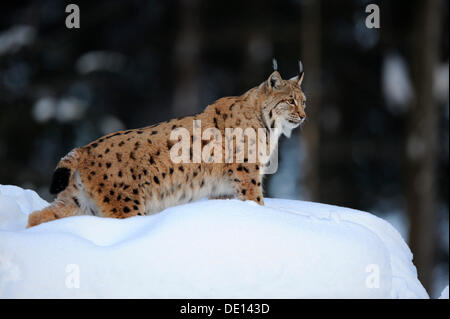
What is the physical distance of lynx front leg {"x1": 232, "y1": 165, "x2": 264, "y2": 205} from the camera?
633 centimetres

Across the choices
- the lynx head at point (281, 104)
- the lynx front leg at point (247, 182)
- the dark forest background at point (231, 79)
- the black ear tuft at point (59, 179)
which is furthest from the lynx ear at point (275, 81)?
the dark forest background at point (231, 79)

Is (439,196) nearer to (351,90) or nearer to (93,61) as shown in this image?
(351,90)

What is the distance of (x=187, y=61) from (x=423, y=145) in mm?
5637

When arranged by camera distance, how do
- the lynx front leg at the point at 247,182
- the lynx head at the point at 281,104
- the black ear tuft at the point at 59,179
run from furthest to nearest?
1. the lynx head at the point at 281,104
2. the lynx front leg at the point at 247,182
3. the black ear tuft at the point at 59,179

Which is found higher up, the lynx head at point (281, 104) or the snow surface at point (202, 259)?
the lynx head at point (281, 104)

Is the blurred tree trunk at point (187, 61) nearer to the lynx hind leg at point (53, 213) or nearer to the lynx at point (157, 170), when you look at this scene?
the lynx at point (157, 170)

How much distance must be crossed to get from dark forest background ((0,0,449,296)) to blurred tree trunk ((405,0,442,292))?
0.74 meters

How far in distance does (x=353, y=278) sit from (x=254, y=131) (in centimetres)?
240

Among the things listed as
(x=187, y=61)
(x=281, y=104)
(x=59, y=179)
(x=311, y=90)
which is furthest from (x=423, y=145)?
(x=59, y=179)

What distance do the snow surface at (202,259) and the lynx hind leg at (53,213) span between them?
63 centimetres

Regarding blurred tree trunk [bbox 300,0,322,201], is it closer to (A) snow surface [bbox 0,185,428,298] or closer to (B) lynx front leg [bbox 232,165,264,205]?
(B) lynx front leg [bbox 232,165,264,205]

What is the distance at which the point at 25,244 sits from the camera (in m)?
4.57

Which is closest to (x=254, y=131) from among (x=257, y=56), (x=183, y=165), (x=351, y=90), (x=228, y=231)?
(x=183, y=165)

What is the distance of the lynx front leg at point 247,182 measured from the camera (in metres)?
6.33
